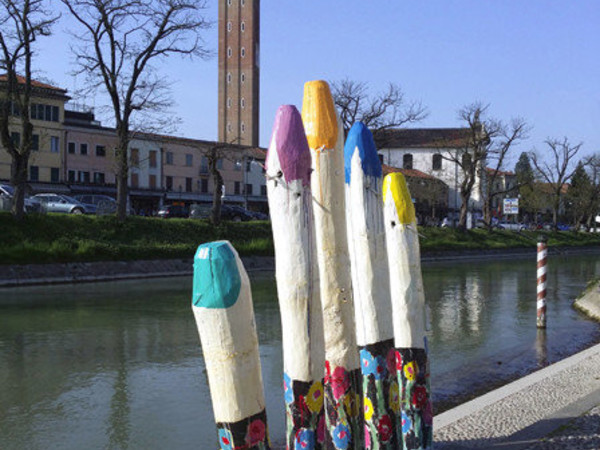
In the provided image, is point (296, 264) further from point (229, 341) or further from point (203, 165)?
point (203, 165)

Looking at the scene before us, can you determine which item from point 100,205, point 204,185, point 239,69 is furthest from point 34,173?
point 239,69

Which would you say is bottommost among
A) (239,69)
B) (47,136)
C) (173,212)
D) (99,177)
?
(173,212)

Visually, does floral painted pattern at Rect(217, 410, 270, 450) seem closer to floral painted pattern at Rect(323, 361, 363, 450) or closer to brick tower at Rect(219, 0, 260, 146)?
floral painted pattern at Rect(323, 361, 363, 450)

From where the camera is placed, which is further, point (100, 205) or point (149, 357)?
point (100, 205)

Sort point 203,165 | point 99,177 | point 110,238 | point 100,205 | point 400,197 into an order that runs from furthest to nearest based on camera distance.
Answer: point 203,165 → point 99,177 → point 100,205 → point 110,238 → point 400,197

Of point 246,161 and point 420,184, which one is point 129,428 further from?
point 420,184

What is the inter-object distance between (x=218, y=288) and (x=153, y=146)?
190 ft

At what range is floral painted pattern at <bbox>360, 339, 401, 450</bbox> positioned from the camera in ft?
14.1

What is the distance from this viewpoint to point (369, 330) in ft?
14.0

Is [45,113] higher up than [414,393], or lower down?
higher up

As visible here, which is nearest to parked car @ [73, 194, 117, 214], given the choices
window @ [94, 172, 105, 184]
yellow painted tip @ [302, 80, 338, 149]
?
window @ [94, 172, 105, 184]

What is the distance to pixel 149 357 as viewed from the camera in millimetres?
10477

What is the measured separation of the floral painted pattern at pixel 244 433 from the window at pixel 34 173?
50.8m

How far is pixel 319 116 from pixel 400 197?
106cm
